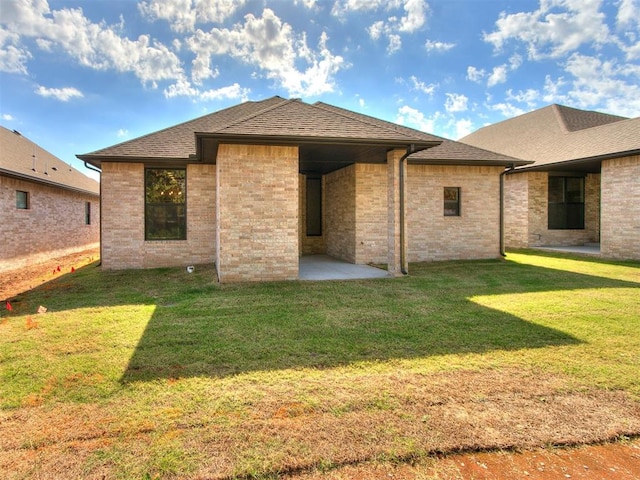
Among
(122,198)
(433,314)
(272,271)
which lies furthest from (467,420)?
(122,198)

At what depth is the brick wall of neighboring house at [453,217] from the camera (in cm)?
1265

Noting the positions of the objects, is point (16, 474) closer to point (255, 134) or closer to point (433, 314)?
point (433, 314)

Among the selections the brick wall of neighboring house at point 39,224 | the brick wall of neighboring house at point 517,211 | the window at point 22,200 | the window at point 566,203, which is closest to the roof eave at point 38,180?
the brick wall of neighboring house at point 39,224

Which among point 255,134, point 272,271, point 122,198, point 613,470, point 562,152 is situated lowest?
point 613,470

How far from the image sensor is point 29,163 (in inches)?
556

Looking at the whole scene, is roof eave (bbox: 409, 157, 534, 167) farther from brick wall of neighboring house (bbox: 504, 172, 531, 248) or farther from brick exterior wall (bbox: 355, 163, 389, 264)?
brick wall of neighboring house (bbox: 504, 172, 531, 248)

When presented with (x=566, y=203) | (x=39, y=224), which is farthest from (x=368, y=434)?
(x=566, y=203)

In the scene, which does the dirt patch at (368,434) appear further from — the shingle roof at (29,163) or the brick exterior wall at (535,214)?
the brick exterior wall at (535,214)

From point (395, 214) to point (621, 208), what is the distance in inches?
355

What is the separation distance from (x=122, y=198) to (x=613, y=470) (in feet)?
40.0

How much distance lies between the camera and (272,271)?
8820 mm

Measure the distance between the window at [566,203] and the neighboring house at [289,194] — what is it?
5.57 meters

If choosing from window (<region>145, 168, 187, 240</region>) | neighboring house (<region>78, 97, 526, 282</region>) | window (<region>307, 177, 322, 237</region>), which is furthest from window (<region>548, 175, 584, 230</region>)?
window (<region>145, 168, 187, 240</region>)

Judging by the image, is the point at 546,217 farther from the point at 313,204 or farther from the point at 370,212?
the point at 313,204
